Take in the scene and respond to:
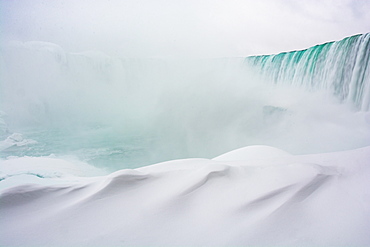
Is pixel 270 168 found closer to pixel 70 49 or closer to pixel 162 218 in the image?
pixel 162 218

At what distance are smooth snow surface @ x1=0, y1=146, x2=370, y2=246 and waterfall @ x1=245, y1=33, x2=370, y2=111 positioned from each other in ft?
5.30

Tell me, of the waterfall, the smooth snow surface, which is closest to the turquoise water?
the waterfall

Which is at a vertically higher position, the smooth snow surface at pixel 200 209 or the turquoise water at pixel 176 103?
the turquoise water at pixel 176 103

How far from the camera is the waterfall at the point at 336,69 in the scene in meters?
2.17

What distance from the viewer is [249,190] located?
835mm

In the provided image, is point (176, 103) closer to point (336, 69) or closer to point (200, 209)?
point (336, 69)

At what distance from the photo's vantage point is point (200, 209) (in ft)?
2.44

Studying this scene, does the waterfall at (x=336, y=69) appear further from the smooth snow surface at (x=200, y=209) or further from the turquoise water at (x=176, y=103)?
the smooth snow surface at (x=200, y=209)

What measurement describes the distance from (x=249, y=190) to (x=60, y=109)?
4.21 m

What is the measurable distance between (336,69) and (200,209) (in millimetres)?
2545

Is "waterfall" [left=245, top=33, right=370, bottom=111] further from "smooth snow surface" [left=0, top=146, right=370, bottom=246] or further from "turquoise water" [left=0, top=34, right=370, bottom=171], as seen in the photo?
"smooth snow surface" [left=0, top=146, right=370, bottom=246]

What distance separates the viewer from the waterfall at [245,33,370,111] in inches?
85.4

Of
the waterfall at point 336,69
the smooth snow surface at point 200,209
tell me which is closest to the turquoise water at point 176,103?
the waterfall at point 336,69

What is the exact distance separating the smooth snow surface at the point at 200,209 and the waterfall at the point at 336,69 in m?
1.62
